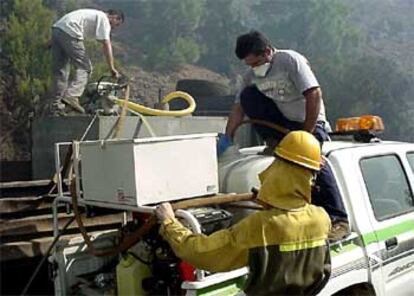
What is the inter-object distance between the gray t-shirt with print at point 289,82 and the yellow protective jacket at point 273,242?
137 centimetres

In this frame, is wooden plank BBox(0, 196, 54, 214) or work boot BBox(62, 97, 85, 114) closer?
wooden plank BBox(0, 196, 54, 214)

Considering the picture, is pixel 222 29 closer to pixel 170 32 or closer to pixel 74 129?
pixel 170 32

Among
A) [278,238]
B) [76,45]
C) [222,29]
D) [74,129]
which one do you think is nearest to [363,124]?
[278,238]

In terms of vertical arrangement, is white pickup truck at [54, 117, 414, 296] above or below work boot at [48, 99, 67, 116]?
below

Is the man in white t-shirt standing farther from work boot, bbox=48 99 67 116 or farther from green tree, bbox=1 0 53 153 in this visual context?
green tree, bbox=1 0 53 153

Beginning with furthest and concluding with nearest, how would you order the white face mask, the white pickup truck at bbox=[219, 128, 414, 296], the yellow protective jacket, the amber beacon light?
the amber beacon light → the white face mask → the white pickup truck at bbox=[219, 128, 414, 296] → the yellow protective jacket

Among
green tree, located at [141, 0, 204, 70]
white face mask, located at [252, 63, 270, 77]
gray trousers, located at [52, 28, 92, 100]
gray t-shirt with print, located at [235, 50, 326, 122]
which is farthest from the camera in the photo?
green tree, located at [141, 0, 204, 70]

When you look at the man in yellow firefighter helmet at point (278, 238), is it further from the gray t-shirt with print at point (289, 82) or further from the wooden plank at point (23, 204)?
the wooden plank at point (23, 204)

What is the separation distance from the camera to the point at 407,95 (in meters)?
36.8

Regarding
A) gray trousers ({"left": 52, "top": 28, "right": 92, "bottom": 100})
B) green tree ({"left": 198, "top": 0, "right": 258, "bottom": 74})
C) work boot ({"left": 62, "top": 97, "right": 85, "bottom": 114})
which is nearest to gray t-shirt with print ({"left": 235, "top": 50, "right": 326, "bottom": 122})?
work boot ({"left": 62, "top": 97, "right": 85, "bottom": 114})

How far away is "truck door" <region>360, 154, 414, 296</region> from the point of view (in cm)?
399

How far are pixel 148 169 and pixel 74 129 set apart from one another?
2.96 metres

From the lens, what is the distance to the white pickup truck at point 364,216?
358 cm

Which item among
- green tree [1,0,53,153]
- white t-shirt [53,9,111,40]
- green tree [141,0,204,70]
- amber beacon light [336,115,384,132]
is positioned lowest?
amber beacon light [336,115,384,132]
